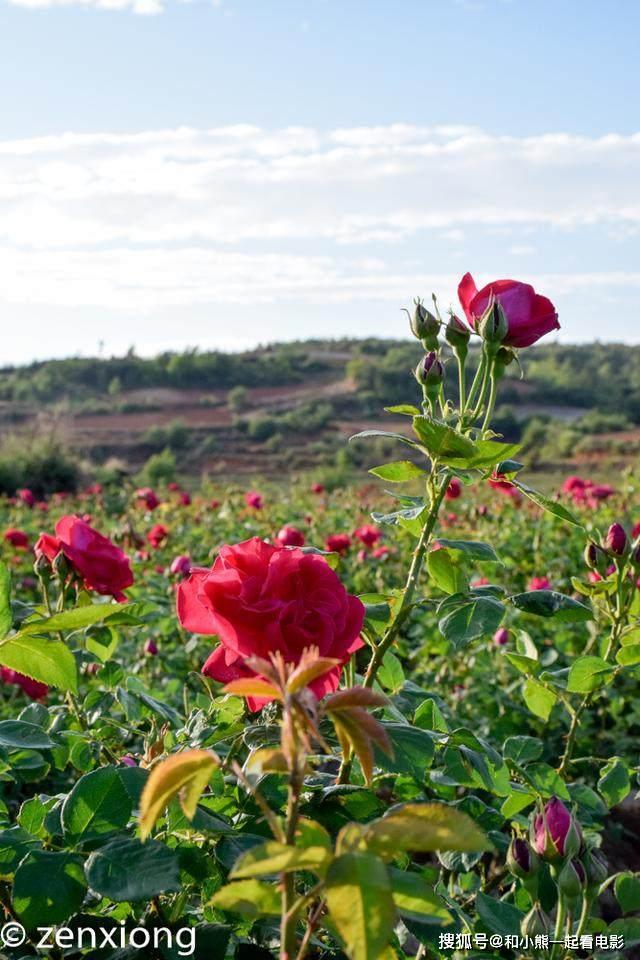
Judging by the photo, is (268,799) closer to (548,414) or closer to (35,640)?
(35,640)

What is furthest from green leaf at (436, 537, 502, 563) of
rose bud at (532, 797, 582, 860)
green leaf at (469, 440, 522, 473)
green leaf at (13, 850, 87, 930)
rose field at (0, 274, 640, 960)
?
green leaf at (13, 850, 87, 930)

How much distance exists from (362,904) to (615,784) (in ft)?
2.80

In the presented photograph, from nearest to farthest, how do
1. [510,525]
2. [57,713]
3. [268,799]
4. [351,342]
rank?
[268,799], [57,713], [510,525], [351,342]

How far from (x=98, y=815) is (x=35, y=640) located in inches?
6.3

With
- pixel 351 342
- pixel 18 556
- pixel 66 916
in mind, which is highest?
pixel 351 342

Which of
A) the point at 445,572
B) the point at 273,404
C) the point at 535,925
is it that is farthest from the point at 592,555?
the point at 273,404

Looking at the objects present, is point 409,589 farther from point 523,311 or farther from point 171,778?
point 171,778

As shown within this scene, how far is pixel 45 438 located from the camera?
45.9 feet

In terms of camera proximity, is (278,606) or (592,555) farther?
(592,555)

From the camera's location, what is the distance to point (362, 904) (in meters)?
0.50

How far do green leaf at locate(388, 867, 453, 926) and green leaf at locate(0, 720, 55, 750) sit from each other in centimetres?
49

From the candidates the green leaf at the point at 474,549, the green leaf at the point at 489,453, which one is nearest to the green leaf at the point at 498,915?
the green leaf at the point at 474,549

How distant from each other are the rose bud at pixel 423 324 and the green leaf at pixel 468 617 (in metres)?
0.31

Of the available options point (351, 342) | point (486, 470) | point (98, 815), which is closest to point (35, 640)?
point (98, 815)
